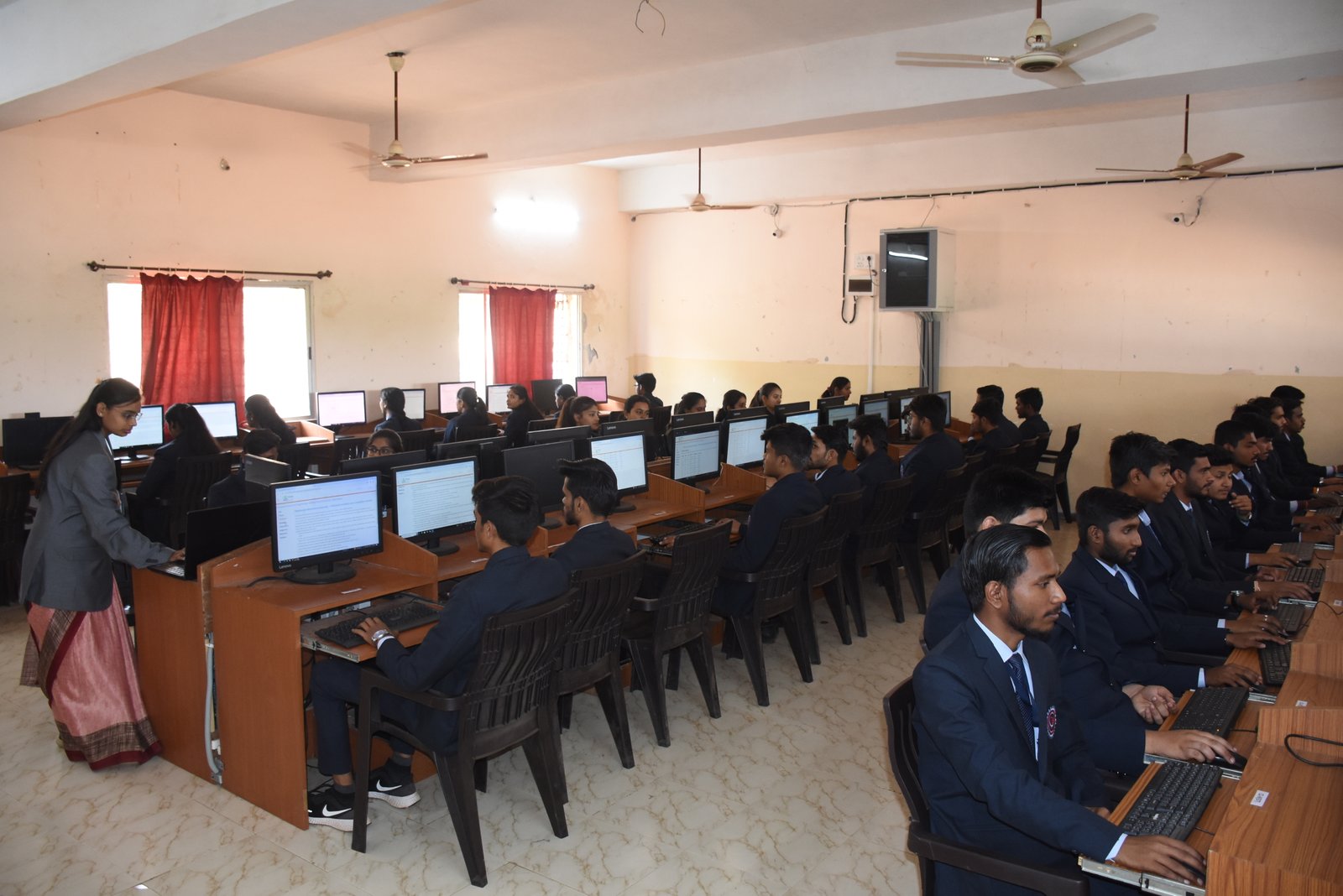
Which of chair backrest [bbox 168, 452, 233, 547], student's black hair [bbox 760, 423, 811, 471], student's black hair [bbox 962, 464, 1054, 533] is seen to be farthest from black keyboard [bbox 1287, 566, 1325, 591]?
chair backrest [bbox 168, 452, 233, 547]

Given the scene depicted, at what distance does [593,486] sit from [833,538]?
5.28 ft

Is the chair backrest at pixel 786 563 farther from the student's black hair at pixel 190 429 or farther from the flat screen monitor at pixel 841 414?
the student's black hair at pixel 190 429

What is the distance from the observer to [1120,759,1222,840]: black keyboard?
6.39ft

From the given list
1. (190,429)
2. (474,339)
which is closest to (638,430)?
(190,429)

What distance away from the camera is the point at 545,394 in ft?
31.7

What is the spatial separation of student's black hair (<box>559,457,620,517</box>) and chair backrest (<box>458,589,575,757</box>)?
666mm

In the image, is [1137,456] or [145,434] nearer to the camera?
[1137,456]

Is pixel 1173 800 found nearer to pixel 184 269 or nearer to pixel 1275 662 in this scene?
pixel 1275 662

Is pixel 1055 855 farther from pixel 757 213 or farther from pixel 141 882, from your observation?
pixel 757 213

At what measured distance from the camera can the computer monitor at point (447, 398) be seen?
8.99 meters

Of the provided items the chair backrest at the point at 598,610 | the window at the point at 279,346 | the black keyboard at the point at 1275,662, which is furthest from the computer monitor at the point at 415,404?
the black keyboard at the point at 1275,662

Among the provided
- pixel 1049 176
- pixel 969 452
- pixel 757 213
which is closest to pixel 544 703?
pixel 969 452

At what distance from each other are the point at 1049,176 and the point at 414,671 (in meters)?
7.32

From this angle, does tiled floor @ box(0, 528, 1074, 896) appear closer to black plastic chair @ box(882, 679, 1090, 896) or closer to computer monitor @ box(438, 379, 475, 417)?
black plastic chair @ box(882, 679, 1090, 896)
